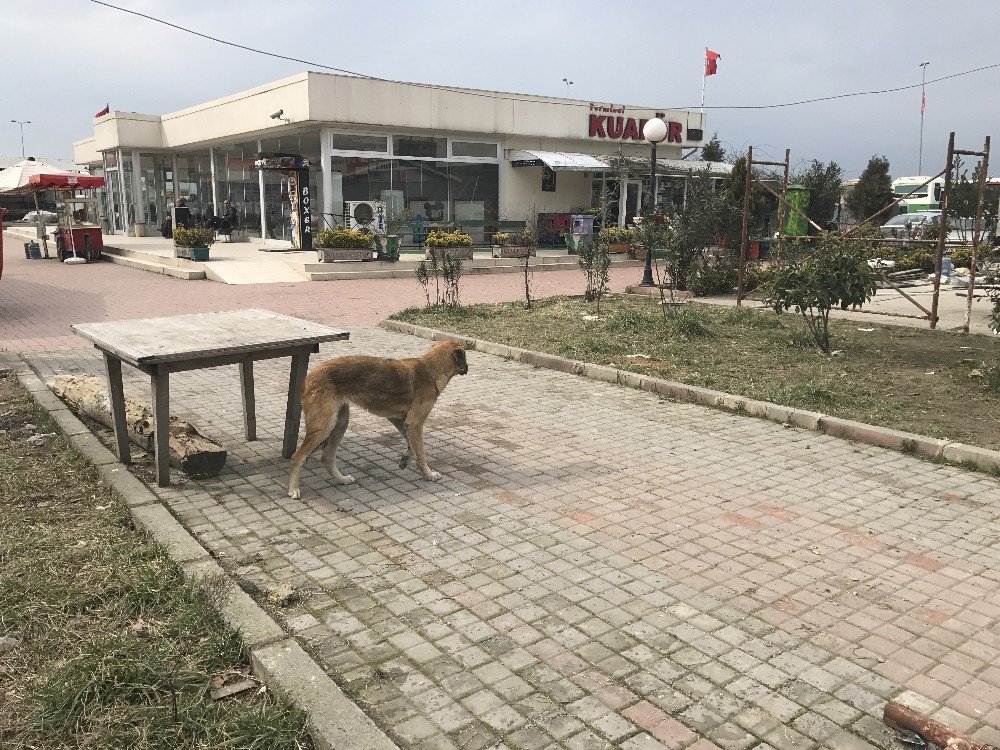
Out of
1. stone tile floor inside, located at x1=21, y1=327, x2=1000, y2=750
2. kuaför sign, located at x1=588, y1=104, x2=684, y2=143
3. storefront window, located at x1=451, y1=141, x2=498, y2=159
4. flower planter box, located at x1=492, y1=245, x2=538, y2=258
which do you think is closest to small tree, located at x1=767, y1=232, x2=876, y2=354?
stone tile floor inside, located at x1=21, y1=327, x2=1000, y2=750

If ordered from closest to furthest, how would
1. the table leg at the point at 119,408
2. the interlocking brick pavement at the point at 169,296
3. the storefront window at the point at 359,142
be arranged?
the table leg at the point at 119,408
the interlocking brick pavement at the point at 169,296
the storefront window at the point at 359,142

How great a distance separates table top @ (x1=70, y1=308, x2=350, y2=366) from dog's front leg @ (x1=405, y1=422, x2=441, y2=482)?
836 millimetres

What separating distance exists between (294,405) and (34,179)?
19.7 meters

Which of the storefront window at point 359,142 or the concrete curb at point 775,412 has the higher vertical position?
the storefront window at point 359,142

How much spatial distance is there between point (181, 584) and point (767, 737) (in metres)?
2.71

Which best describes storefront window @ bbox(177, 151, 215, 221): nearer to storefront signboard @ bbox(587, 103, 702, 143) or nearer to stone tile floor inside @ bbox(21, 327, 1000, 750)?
storefront signboard @ bbox(587, 103, 702, 143)

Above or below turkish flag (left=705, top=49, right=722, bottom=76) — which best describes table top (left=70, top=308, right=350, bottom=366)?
below

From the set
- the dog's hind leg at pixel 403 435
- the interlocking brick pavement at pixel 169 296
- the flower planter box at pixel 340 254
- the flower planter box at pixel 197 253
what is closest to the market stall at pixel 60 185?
the interlocking brick pavement at pixel 169 296

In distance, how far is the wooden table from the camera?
4.94 metres

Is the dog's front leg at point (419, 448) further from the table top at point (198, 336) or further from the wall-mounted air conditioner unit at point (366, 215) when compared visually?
the wall-mounted air conditioner unit at point (366, 215)

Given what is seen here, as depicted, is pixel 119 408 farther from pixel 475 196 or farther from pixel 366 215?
pixel 475 196

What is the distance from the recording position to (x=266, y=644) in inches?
128

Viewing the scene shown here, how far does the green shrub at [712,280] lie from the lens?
50.9 ft

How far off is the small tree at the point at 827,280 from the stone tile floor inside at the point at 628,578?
2.99 metres
